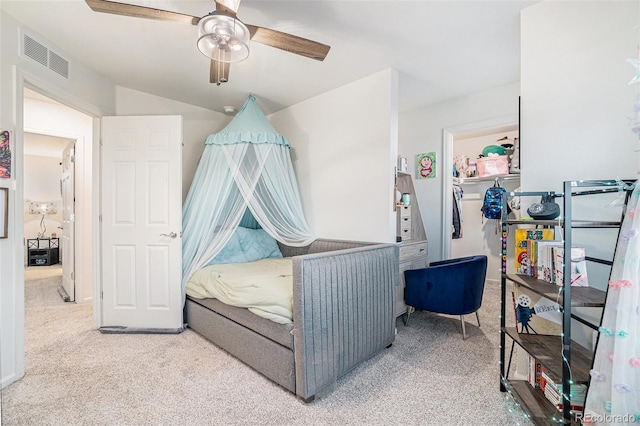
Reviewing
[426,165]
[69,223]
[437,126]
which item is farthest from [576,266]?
[69,223]

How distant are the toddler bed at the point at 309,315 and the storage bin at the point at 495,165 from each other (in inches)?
92.9

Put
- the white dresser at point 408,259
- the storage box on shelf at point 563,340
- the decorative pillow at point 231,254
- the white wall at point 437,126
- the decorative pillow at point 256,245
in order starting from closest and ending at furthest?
the storage box on shelf at point 563,340 < the white dresser at point 408,259 < the decorative pillow at point 231,254 < the white wall at point 437,126 < the decorative pillow at point 256,245

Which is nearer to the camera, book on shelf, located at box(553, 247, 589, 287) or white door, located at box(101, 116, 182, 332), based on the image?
book on shelf, located at box(553, 247, 589, 287)

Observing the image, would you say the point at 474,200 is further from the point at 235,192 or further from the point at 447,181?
the point at 235,192

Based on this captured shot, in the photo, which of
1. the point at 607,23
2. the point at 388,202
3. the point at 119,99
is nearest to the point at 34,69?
the point at 119,99

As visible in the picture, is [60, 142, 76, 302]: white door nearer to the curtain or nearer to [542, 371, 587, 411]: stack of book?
[542, 371, 587, 411]: stack of book

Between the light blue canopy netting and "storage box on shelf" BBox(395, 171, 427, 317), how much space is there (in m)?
1.13

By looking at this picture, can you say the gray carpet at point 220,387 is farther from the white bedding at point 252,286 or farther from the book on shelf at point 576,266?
the book on shelf at point 576,266

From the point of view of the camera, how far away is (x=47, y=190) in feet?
21.5

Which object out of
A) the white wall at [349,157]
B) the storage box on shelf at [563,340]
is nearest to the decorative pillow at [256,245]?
the white wall at [349,157]

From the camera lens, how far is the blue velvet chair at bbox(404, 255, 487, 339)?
2.56m

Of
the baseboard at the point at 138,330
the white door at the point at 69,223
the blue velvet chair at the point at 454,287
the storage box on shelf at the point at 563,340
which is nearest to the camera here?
the storage box on shelf at the point at 563,340

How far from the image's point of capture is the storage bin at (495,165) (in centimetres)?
384

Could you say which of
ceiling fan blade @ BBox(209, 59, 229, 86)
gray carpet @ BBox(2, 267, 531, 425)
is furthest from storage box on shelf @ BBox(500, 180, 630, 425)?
ceiling fan blade @ BBox(209, 59, 229, 86)
